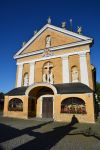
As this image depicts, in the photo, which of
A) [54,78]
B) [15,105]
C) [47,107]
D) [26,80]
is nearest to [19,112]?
[15,105]

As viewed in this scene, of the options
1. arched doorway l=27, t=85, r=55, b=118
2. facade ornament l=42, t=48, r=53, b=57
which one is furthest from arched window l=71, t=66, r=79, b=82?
facade ornament l=42, t=48, r=53, b=57

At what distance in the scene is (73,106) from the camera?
17469mm

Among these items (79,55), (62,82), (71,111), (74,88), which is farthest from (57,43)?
(71,111)

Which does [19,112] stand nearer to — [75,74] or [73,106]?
[73,106]

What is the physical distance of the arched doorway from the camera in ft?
65.9

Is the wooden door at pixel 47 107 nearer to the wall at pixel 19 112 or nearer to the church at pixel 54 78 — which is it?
the church at pixel 54 78

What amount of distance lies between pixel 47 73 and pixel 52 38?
4898 mm

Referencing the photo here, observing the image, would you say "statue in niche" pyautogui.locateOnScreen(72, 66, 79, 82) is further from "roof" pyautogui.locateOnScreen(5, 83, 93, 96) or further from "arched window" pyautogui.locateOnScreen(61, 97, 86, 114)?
"arched window" pyautogui.locateOnScreen(61, 97, 86, 114)

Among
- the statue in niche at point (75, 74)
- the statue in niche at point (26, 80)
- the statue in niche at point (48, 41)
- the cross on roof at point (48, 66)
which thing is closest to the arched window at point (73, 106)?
the statue in niche at point (75, 74)

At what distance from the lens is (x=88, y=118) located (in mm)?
16125

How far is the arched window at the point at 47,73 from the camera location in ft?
68.4

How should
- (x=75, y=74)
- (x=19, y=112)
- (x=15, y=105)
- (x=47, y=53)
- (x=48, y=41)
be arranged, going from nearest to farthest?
(x=75, y=74)
(x=19, y=112)
(x=15, y=105)
(x=47, y=53)
(x=48, y=41)

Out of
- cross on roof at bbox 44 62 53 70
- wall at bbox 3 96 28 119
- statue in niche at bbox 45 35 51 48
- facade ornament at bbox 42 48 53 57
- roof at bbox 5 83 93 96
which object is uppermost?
statue in niche at bbox 45 35 51 48

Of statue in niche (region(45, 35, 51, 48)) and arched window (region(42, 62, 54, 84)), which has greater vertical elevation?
statue in niche (region(45, 35, 51, 48))
